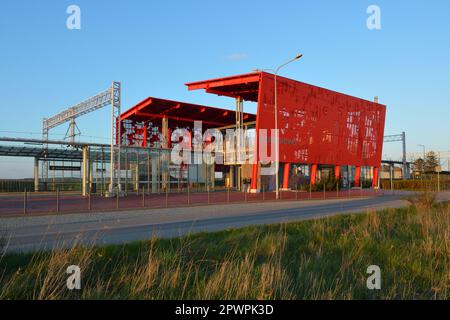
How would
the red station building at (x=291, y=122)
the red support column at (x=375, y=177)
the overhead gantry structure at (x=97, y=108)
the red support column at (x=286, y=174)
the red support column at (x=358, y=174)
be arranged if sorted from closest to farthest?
the overhead gantry structure at (x=97, y=108) < the red station building at (x=291, y=122) < the red support column at (x=286, y=174) < the red support column at (x=358, y=174) < the red support column at (x=375, y=177)

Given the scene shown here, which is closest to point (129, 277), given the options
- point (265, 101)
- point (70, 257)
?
point (70, 257)

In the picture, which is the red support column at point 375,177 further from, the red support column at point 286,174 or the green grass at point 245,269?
the green grass at point 245,269

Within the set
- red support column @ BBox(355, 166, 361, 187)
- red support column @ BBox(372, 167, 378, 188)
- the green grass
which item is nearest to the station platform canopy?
red support column @ BBox(355, 166, 361, 187)

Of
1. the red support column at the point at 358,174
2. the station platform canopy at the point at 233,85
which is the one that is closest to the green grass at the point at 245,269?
the station platform canopy at the point at 233,85

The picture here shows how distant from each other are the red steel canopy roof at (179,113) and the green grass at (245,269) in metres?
36.6

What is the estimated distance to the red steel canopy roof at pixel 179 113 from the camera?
43.7 metres

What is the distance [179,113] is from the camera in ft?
155

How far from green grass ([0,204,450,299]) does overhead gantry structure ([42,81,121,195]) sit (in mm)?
18583

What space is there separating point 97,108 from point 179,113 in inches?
609

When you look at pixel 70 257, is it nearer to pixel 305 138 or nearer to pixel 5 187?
pixel 305 138

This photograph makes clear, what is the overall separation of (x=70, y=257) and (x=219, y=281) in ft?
7.88

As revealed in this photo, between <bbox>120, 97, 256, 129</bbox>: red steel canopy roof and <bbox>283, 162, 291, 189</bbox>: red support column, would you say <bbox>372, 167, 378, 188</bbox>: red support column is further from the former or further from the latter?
<bbox>283, 162, 291, 189</bbox>: red support column

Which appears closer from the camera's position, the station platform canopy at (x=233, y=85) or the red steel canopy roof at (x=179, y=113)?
the station platform canopy at (x=233, y=85)
